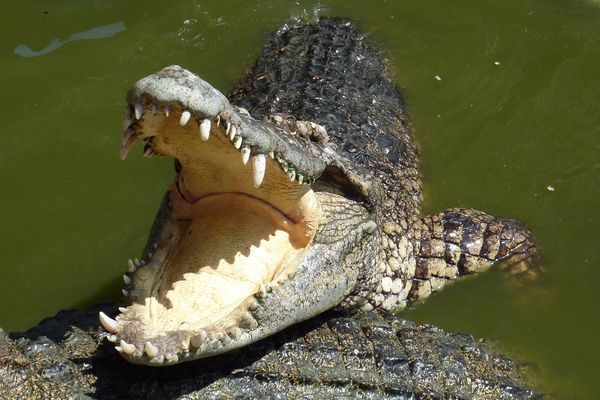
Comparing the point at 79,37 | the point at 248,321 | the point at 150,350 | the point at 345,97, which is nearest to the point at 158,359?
the point at 150,350

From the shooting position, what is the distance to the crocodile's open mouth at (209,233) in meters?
2.94

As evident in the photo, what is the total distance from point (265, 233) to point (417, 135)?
246 centimetres

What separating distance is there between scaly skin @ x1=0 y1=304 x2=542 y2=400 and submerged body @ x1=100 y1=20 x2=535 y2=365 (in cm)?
15

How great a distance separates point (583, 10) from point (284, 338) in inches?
191

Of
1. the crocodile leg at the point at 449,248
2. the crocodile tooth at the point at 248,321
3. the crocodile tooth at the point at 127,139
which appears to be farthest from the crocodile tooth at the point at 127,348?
the crocodile leg at the point at 449,248

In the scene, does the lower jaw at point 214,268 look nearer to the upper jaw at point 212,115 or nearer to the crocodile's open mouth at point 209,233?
the crocodile's open mouth at point 209,233

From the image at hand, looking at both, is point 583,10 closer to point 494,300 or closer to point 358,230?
point 494,300

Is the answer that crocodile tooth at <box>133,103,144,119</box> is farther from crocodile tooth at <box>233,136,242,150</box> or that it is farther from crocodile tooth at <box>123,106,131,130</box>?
crocodile tooth at <box>233,136,242,150</box>

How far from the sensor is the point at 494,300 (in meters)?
4.73

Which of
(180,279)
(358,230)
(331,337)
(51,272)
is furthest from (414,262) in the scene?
(51,272)

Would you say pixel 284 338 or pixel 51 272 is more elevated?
pixel 284 338

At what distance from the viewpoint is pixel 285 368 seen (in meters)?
3.28

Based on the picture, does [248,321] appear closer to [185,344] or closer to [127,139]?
[185,344]

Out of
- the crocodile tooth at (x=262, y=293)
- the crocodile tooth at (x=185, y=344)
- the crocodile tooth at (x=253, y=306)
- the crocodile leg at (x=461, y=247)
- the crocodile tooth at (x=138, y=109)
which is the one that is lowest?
the crocodile leg at (x=461, y=247)
